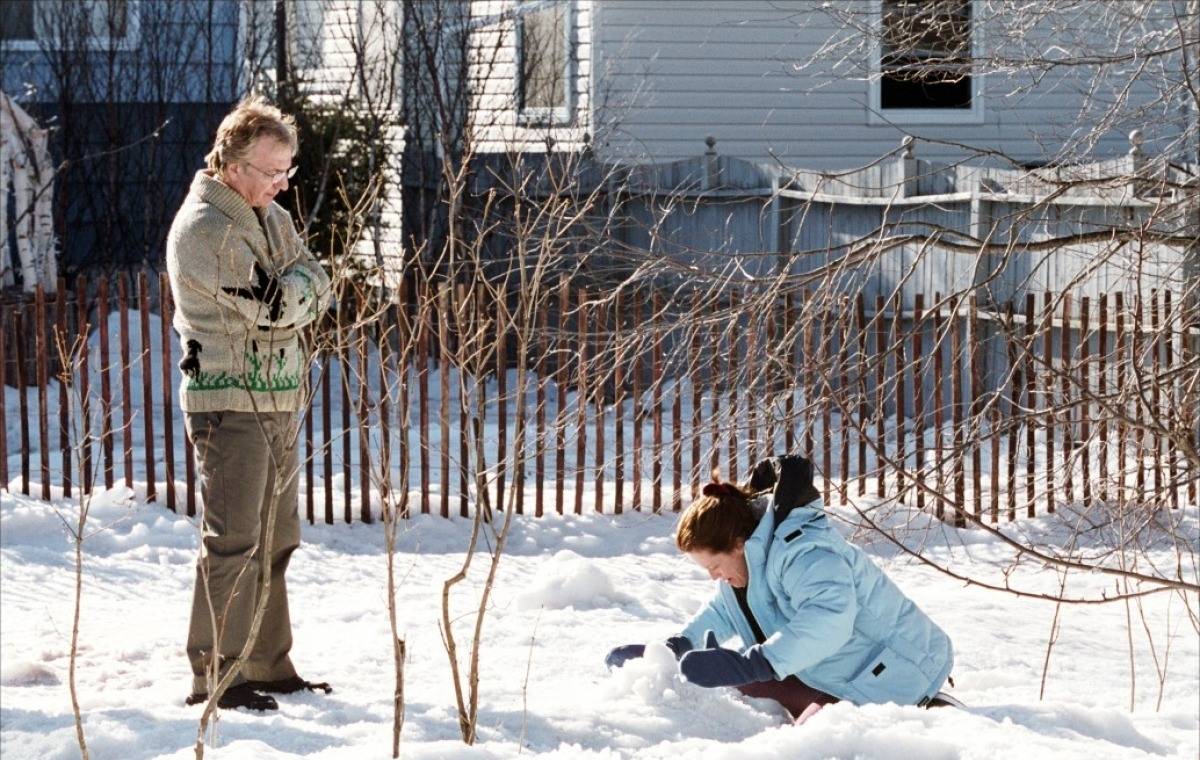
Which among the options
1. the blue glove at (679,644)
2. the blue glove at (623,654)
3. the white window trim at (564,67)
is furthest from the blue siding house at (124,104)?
the blue glove at (679,644)

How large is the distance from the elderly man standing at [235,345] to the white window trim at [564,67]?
9919mm

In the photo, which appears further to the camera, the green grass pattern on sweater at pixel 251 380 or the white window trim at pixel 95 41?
the white window trim at pixel 95 41

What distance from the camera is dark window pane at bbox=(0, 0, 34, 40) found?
53.8 ft

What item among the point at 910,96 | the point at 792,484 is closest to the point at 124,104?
the point at 910,96

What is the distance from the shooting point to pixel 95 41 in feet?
52.1

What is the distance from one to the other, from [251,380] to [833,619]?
1.81m

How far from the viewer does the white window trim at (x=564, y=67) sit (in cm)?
1461

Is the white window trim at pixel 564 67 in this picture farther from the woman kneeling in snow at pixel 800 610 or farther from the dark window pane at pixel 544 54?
Answer: the woman kneeling in snow at pixel 800 610

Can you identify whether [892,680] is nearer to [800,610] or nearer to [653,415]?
[800,610]

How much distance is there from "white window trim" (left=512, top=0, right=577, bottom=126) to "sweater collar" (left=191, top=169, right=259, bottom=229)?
32.6 ft

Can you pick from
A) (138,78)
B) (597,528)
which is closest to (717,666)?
(597,528)

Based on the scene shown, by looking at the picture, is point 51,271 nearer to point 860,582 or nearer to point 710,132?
point 710,132

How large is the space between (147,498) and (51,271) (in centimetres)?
608

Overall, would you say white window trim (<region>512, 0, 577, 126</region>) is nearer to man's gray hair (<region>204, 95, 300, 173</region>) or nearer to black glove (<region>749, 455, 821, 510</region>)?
man's gray hair (<region>204, 95, 300, 173</region>)
